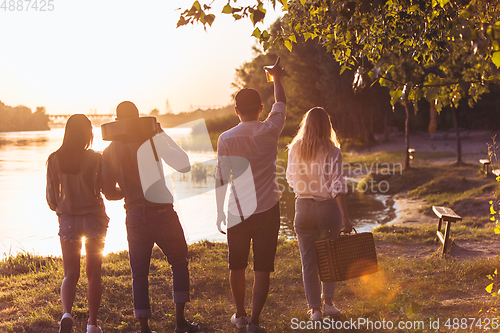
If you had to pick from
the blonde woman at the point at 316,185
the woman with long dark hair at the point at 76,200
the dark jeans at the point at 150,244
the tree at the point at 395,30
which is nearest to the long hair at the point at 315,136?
the blonde woman at the point at 316,185

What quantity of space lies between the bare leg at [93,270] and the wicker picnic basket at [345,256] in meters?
2.01

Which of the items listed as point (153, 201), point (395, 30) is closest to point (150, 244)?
point (153, 201)

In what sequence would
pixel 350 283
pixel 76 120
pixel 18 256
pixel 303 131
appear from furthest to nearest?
pixel 18 256, pixel 350 283, pixel 303 131, pixel 76 120

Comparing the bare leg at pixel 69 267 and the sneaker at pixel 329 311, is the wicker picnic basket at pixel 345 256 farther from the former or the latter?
the bare leg at pixel 69 267

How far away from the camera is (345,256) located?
4.16 metres

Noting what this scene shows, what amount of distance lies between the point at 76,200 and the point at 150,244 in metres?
0.77

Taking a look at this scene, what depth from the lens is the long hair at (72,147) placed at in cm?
396

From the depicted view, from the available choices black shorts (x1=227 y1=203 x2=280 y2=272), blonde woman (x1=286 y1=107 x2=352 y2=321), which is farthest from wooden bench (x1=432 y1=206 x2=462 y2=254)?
black shorts (x1=227 y1=203 x2=280 y2=272)

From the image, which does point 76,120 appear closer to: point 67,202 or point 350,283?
point 67,202

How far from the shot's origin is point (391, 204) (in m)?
16.5

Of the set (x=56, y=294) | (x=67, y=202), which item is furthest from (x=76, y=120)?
(x=56, y=294)

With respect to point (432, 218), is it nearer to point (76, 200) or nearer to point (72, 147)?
point (76, 200)

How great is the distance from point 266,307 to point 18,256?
4886mm

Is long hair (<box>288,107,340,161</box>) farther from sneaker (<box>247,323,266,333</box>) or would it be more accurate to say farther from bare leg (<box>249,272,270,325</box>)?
sneaker (<box>247,323,266,333</box>)
